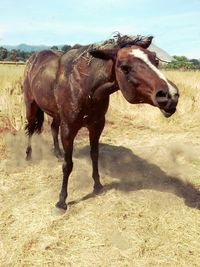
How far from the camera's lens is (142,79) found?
3.78 metres

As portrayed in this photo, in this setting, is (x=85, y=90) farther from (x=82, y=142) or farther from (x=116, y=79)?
(x=82, y=142)

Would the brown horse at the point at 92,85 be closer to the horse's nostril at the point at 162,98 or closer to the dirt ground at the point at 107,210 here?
the horse's nostril at the point at 162,98

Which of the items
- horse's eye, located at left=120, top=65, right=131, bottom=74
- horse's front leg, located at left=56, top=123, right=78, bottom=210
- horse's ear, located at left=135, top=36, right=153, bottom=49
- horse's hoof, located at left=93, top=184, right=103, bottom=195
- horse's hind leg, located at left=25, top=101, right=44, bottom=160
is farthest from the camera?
horse's hind leg, located at left=25, top=101, right=44, bottom=160

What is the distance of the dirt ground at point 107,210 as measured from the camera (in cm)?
428

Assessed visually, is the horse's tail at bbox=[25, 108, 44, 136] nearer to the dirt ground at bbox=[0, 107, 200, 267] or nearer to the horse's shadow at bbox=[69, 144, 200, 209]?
the dirt ground at bbox=[0, 107, 200, 267]

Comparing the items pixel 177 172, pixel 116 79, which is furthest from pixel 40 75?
pixel 177 172

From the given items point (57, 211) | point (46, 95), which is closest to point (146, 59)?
point (46, 95)

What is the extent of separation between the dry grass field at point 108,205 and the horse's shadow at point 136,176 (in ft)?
0.05

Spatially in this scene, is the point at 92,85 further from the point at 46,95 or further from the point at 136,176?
the point at 136,176

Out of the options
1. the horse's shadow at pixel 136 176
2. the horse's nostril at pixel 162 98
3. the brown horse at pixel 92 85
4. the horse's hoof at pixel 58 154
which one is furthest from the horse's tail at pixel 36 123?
the horse's nostril at pixel 162 98

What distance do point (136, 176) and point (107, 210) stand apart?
1510 millimetres

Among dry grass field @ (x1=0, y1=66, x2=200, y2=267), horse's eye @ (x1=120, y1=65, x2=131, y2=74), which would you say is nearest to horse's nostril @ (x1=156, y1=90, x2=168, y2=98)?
horse's eye @ (x1=120, y1=65, x2=131, y2=74)

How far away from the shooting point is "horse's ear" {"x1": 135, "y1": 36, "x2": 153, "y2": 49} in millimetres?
4211

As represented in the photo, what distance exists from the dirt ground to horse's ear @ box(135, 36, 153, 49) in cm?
216
